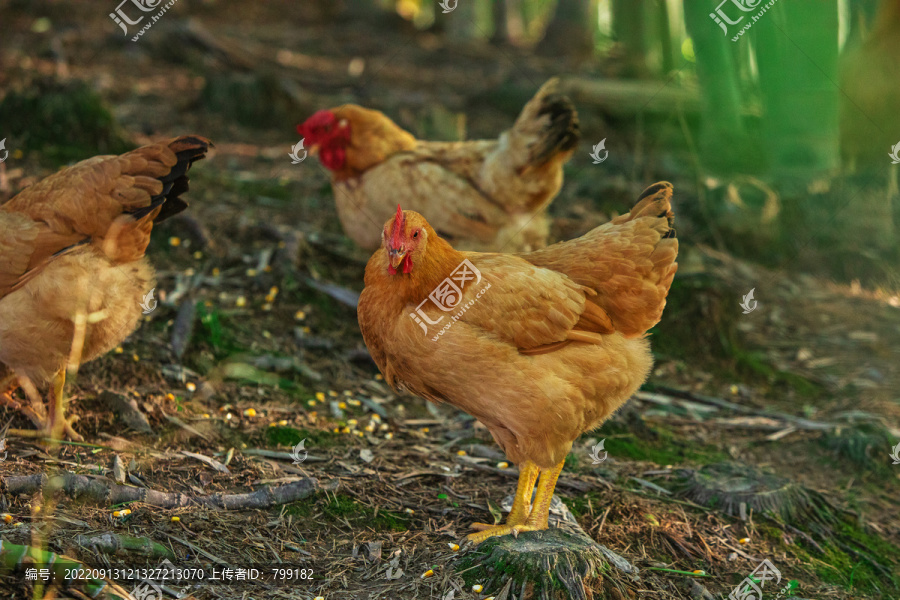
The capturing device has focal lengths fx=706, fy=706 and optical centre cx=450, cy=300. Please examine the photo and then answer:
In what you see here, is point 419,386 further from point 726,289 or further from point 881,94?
point 881,94

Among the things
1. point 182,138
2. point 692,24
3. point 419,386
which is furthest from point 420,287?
point 692,24

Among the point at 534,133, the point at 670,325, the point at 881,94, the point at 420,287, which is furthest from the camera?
the point at 881,94

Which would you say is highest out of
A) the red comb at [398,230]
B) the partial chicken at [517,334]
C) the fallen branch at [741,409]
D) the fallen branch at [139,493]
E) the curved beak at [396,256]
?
the red comb at [398,230]

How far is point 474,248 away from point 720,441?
2519mm

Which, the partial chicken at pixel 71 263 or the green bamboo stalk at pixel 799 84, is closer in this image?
the partial chicken at pixel 71 263

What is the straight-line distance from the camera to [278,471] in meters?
4.04

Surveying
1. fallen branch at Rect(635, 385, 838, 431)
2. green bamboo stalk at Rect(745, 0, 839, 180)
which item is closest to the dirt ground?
fallen branch at Rect(635, 385, 838, 431)

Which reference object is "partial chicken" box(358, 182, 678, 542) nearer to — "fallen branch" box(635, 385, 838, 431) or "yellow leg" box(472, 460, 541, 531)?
"yellow leg" box(472, 460, 541, 531)

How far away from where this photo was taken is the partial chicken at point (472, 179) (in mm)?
5910

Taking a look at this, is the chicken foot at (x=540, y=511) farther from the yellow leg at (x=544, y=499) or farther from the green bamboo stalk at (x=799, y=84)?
the green bamboo stalk at (x=799, y=84)

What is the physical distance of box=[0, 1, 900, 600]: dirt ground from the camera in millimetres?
3477

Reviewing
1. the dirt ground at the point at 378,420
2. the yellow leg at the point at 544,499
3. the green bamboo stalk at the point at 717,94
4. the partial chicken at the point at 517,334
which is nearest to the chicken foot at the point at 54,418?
the dirt ground at the point at 378,420

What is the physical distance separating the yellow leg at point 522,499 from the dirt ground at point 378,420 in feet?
0.78

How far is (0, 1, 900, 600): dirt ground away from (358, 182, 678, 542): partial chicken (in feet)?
2.18
